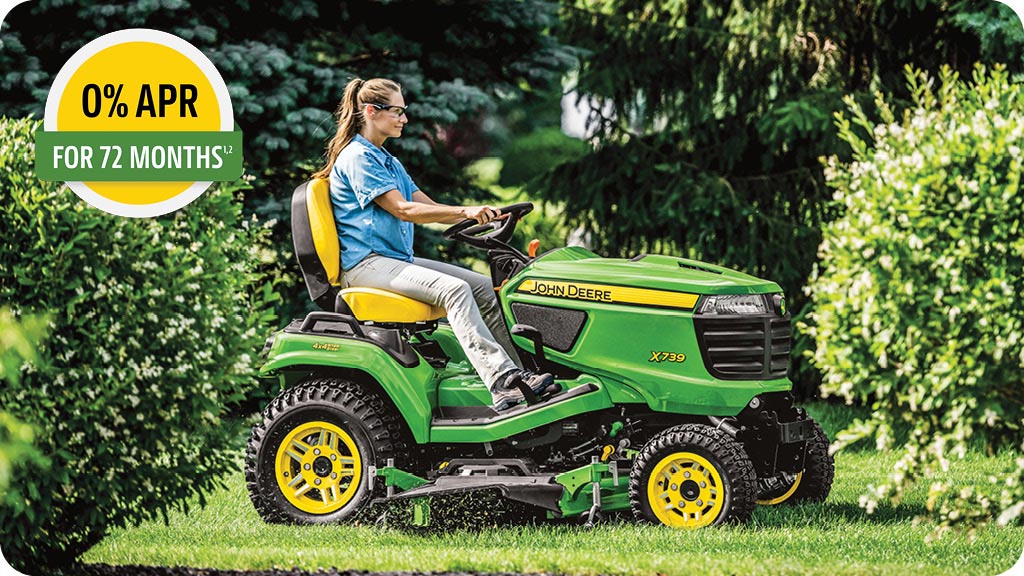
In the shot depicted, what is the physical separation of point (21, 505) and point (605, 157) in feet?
21.8

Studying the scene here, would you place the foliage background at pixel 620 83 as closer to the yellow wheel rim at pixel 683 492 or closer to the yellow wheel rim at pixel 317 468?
the yellow wheel rim at pixel 317 468

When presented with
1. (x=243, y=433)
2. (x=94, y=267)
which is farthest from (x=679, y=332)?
(x=94, y=267)

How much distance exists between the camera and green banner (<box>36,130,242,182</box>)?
6.46 meters

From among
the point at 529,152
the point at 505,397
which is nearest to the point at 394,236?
the point at 505,397

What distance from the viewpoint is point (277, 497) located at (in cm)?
627

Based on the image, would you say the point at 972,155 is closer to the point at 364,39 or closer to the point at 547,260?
the point at 547,260

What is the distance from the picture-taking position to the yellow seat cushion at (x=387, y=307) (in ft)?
20.5

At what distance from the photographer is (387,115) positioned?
251 inches

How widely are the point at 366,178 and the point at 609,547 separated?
2.02 metres

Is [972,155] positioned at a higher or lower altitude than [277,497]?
higher

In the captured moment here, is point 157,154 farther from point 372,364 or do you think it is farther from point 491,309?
point 491,309

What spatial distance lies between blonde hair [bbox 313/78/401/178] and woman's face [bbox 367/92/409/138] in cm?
2

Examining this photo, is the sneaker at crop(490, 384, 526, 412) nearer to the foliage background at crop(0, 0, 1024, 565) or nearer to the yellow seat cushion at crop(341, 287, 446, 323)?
the yellow seat cushion at crop(341, 287, 446, 323)

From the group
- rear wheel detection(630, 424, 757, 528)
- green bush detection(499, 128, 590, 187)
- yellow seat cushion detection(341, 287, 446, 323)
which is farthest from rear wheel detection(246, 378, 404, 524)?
green bush detection(499, 128, 590, 187)
